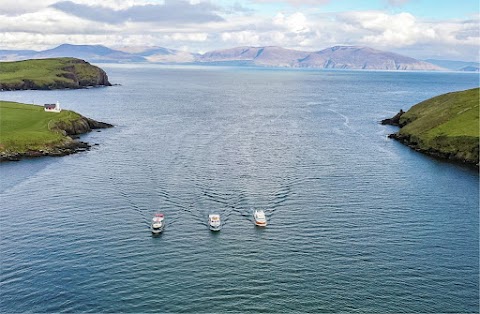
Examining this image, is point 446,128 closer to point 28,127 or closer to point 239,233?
point 239,233

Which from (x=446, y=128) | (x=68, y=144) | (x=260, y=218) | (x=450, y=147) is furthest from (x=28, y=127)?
(x=446, y=128)

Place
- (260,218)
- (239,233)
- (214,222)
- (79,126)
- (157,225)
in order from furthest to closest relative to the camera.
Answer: (79,126)
(260,218)
(214,222)
(239,233)
(157,225)

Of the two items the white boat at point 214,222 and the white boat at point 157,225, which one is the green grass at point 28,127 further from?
the white boat at point 214,222

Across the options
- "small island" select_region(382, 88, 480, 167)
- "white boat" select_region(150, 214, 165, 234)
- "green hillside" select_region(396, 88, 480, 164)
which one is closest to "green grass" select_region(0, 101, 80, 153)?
"white boat" select_region(150, 214, 165, 234)

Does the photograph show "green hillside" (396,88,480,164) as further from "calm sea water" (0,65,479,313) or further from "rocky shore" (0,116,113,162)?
"rocky shore" (0,116,113,162)

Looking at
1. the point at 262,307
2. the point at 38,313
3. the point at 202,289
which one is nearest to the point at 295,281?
the point at 262,307

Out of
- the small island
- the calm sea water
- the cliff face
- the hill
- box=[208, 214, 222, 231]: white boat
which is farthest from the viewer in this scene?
the cliff face
